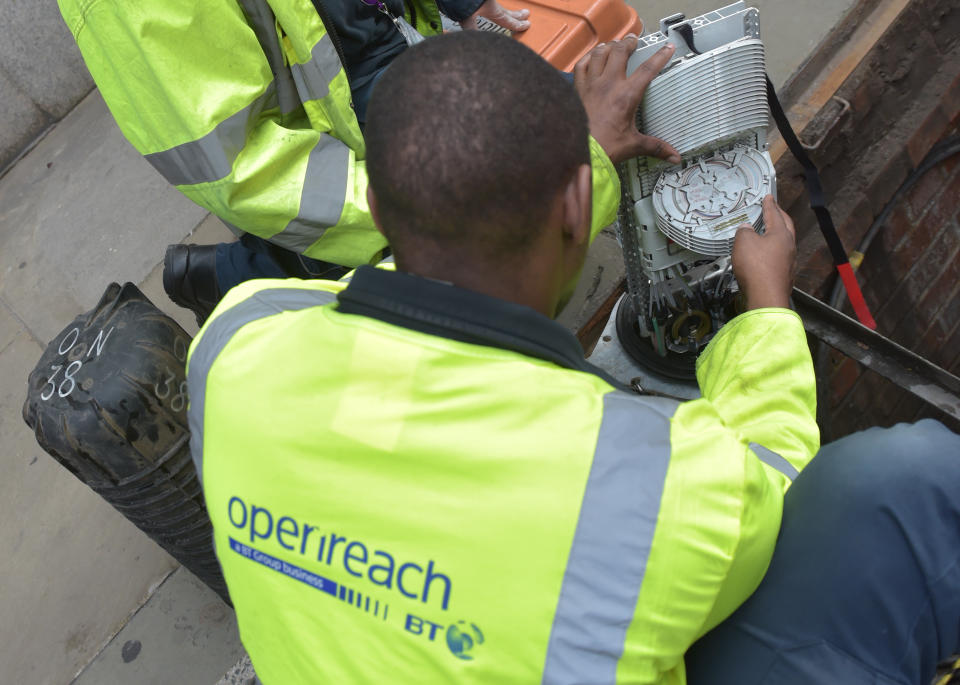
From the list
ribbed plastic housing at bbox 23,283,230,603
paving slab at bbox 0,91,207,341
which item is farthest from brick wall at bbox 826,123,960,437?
paving slab at bbox 0,91,207,341

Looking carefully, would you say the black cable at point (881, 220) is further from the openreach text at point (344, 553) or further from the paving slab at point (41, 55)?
the paving slab at point (41, 55)

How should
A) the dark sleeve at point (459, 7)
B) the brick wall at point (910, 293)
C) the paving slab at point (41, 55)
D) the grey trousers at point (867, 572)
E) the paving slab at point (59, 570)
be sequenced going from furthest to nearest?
the paving slab at point (41, 55) → the brick wall at point (910, 293) → the paving slab at point (59, 570) → the dark sleeve at point (459, 7) → the grey trousers at point (867, 572)

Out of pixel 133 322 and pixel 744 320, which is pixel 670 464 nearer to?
pixel 744 320

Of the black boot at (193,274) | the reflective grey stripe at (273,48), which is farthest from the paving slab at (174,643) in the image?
the reflective grey stripe at (273,48)

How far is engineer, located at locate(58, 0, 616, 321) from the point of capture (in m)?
1.39

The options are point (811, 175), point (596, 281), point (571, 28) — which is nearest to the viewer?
point (811, 175)

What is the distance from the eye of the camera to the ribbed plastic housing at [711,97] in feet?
4.70

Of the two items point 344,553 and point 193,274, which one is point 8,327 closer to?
point 193,274

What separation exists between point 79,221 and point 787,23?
10.9ft

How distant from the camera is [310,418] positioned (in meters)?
0.89

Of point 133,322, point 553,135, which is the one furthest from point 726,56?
point 133,322

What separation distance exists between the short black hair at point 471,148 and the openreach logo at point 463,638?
452 millimetres

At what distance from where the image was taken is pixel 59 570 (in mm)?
2488

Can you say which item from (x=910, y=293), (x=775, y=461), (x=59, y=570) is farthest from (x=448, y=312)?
(x=910, y=293)
